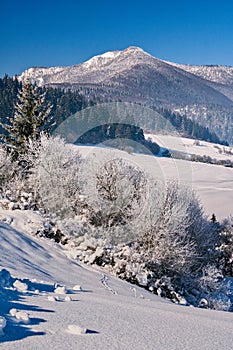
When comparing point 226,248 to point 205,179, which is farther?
point 205,179

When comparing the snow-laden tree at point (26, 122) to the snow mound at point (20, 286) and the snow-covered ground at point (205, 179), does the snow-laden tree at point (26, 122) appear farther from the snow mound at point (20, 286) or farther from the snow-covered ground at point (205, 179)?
the snow-covered ground at point (205, 179)

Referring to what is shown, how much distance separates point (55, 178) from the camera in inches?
791

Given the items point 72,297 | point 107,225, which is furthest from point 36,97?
point 72,297

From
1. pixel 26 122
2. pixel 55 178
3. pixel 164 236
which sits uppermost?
pixel 26 122

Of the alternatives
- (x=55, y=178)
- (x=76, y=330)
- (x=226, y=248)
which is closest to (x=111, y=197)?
(x=55, y=178)

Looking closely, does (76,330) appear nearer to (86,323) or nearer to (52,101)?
(86,323)

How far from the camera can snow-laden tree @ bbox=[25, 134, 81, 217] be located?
1931cm

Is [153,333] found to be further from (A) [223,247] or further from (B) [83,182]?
(A) [223,247]

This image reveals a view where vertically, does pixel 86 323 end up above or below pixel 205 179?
below

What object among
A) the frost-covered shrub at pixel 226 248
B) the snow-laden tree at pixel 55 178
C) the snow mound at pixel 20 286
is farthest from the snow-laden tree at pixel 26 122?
the snow mound at pixel 20 286

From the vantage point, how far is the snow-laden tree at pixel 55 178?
1931 centimetres

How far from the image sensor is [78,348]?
405 centimetres

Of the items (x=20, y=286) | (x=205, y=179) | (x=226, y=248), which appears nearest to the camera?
(x=20, y=286)

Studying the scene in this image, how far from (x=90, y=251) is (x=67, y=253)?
3.24 ft
